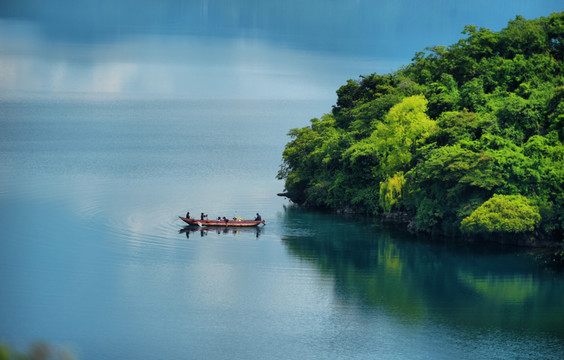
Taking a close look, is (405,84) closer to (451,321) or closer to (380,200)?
(380,200)

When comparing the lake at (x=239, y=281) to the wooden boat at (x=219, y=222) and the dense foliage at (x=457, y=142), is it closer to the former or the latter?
the wooden boat at (x=219, y=222)

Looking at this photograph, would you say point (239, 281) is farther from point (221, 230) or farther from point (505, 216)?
point (505, 216)

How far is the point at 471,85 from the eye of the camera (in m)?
58.2

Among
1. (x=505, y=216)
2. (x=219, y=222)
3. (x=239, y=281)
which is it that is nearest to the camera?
(x=239, y=281)

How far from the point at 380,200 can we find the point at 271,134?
67838 millimetres

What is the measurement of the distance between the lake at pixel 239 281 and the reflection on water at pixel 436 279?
130 mm

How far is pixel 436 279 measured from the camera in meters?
44.6

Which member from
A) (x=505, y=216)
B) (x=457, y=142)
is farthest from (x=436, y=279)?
(x=457, y=142)

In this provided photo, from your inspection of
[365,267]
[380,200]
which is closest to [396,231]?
[380,200]

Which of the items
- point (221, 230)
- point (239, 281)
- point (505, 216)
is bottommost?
point (239, 281)

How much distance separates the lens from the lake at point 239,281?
34000 mm

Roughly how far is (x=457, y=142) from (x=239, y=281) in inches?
764

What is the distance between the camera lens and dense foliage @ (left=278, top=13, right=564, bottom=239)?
4903 centimetres

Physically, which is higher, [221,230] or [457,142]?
[457,142]
